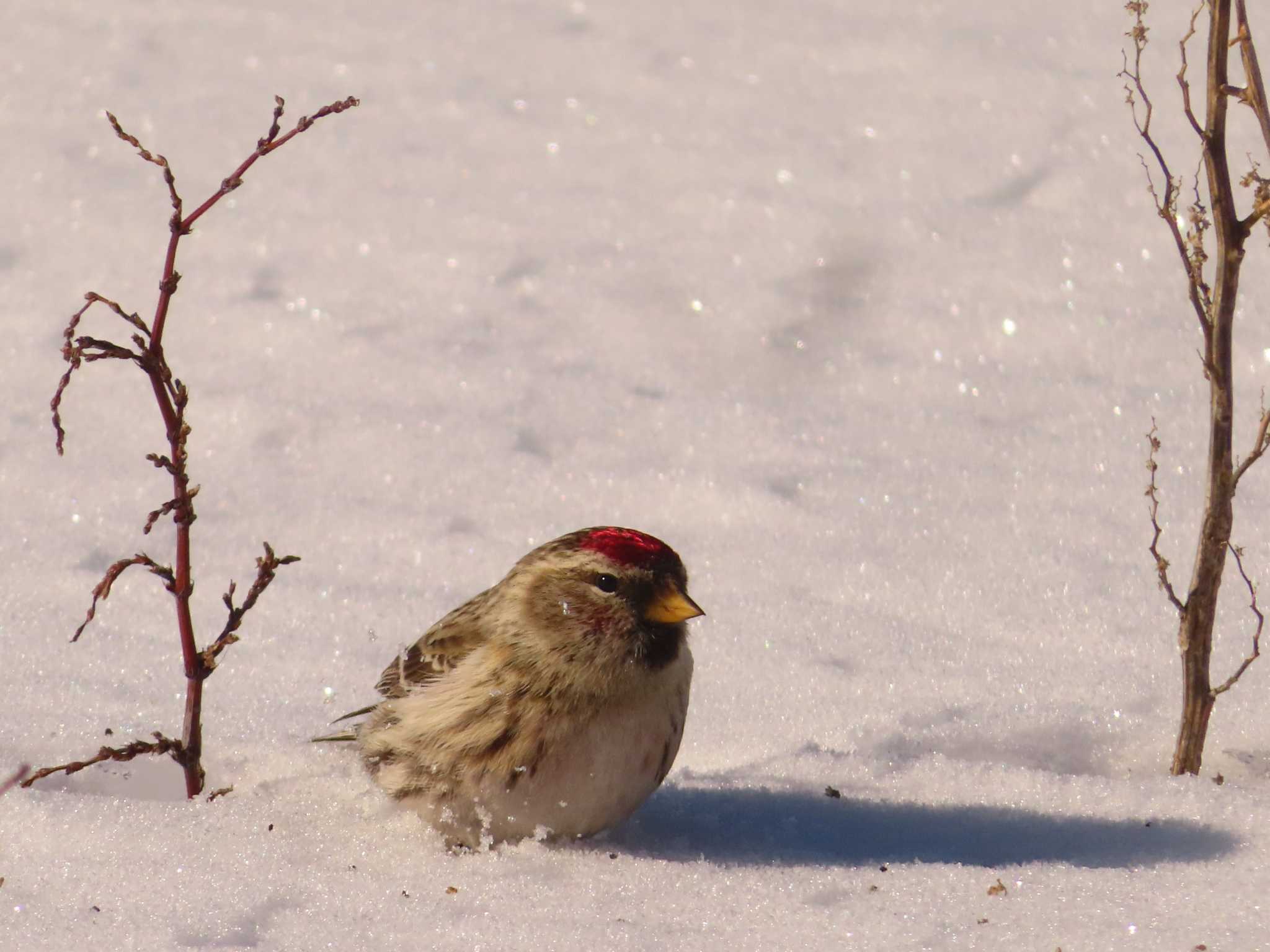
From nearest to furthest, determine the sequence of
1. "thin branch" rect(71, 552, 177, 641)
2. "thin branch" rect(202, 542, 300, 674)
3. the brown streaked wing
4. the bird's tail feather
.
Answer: "thin branch" rect(71, 552, 177, 641) → "thin branch" rect(202, 542, 300, 674) → the brown streaked wing → the bird's tail feather

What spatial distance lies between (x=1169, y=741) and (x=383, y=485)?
269 cm

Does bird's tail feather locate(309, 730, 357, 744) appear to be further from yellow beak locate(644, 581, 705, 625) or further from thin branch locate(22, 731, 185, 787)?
yellow beak locate(644, 581, 705, 625)

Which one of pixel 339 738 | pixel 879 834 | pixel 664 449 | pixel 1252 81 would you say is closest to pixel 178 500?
pixel 339 738

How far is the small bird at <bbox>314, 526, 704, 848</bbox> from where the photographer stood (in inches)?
124

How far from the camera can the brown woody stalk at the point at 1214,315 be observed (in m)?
3.29

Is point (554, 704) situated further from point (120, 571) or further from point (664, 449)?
point (664, 449)

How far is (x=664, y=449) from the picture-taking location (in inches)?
222

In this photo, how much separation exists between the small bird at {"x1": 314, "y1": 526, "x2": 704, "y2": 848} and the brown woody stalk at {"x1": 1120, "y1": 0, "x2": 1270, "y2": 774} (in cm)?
104

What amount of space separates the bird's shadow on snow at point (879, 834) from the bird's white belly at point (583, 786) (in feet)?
0.54

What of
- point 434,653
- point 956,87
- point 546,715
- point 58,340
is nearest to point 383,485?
point 58,340

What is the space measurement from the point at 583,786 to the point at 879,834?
693 millimetres

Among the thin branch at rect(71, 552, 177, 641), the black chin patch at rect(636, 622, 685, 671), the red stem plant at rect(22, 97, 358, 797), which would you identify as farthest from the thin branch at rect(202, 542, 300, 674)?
the black chin patch at rect(636, 622, 685, 671)

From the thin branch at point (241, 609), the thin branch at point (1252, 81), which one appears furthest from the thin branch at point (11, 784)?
the thin branch at point (1252, 81)

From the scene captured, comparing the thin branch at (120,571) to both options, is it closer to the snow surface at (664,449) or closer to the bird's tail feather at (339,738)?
the snow surface at (664,449)
